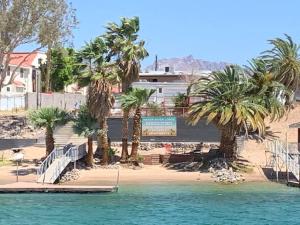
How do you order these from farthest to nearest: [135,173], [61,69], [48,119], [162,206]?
[61,69] → [135,173] → [48,119] → [162,206]

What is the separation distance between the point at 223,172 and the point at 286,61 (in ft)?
65.1

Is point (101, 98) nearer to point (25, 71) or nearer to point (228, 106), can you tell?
point (228, 106)

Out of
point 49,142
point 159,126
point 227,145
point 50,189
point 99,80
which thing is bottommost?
point 50,189

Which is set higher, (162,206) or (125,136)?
(125,136)

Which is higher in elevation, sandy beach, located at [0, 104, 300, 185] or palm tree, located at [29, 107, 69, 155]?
palm tree, located at [29, 107, 69, 155]

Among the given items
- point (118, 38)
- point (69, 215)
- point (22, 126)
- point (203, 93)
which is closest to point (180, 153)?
point (203, 93)

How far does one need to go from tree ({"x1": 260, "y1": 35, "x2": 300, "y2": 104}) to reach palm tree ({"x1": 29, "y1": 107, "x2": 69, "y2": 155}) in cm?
2221

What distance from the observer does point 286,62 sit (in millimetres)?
62062

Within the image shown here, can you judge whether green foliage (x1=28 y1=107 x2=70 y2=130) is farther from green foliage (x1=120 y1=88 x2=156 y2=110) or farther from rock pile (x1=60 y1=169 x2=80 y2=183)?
green foliage (x1=120 y1=88 x2=156 y2=110)

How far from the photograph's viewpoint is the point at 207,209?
3356cm

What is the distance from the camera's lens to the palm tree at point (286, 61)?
61625mm

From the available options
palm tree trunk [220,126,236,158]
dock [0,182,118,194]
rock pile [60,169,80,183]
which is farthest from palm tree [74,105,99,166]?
palm tree trunk [220,126,236,158]

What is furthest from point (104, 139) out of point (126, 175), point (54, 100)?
point (54, 100)

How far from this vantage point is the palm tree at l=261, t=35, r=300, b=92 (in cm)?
6162
